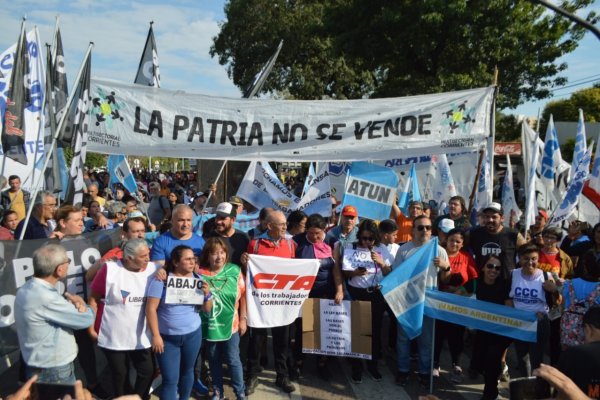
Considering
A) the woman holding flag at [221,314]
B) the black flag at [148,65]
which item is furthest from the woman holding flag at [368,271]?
the black flag at [148,65]

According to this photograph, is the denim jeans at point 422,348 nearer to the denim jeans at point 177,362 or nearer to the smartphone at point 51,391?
the denim jeans at point 177,362

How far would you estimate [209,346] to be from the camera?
14.7 feet

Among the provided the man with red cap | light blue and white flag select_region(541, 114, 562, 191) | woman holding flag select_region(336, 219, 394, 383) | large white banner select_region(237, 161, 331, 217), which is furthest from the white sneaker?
light blue and white flag select_region(541, 114, 562, 191)

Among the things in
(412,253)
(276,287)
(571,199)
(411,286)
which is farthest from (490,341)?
(571,199)

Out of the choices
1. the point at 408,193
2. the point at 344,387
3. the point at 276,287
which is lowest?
the point at 344,387

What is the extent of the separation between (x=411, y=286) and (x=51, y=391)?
11.2 ft

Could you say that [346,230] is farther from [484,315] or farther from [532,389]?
[532,389]

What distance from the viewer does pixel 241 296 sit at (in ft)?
15.6

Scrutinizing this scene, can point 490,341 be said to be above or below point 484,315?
below

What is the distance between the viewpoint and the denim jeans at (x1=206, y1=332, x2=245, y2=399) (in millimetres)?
4477

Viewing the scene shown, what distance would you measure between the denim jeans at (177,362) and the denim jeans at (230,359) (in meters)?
0.32

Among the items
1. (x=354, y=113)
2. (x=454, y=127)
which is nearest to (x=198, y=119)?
(x=354, y=113)

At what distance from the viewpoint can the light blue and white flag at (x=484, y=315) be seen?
4680 mm

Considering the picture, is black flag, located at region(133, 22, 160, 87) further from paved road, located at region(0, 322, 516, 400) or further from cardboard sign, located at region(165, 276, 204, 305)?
cardboard sign, located at region(165, 276, 204, 305)
